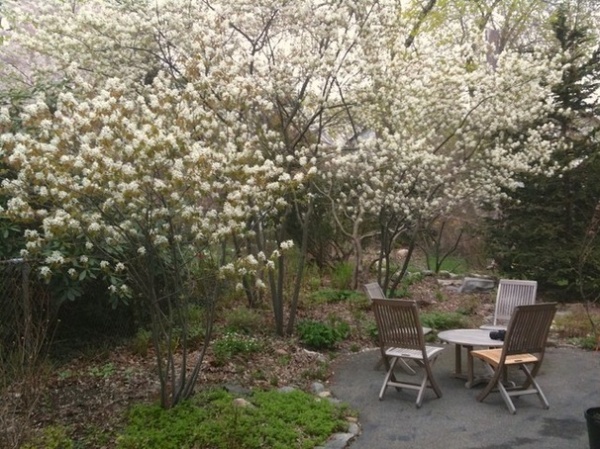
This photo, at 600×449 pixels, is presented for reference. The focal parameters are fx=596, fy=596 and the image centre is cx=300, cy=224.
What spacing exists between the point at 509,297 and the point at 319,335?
8.23 feet

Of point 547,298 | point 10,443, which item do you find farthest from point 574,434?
point 547,298

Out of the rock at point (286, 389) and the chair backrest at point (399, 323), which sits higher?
the chair backrest at point (399, 323)

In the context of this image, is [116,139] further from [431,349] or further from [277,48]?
[277,48]

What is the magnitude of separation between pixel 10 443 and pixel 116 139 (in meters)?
2.15

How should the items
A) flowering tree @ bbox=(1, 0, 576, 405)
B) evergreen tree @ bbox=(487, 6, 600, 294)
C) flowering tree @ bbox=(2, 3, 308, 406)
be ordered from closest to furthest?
1. flowering tree @ bbox=(2, 3, 308, 406)
2. flowering tree @ bbox=(1, 0, 576, 405)
3. evergreen tree @ bbox=(487, 6, 600, 294)

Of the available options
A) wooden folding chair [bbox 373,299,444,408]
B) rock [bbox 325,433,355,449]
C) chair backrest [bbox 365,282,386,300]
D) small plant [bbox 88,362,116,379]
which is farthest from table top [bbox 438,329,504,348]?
small plant [bbox 88,362,116,379]

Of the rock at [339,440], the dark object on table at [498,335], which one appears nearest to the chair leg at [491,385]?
the dark object on table at [498,335]

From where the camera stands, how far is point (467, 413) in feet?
18.3

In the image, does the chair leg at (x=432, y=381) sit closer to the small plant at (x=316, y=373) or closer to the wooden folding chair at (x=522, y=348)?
the wooden folding chair at (x=522, y=348)

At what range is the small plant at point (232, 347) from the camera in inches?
266

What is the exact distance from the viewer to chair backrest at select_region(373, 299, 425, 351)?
19.2 ft

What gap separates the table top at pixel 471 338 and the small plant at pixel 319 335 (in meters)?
1.72

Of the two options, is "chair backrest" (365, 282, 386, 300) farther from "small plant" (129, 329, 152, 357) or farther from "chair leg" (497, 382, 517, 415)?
"small plant" (129, 329, 152, 357)

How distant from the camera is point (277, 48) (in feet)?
27.0
